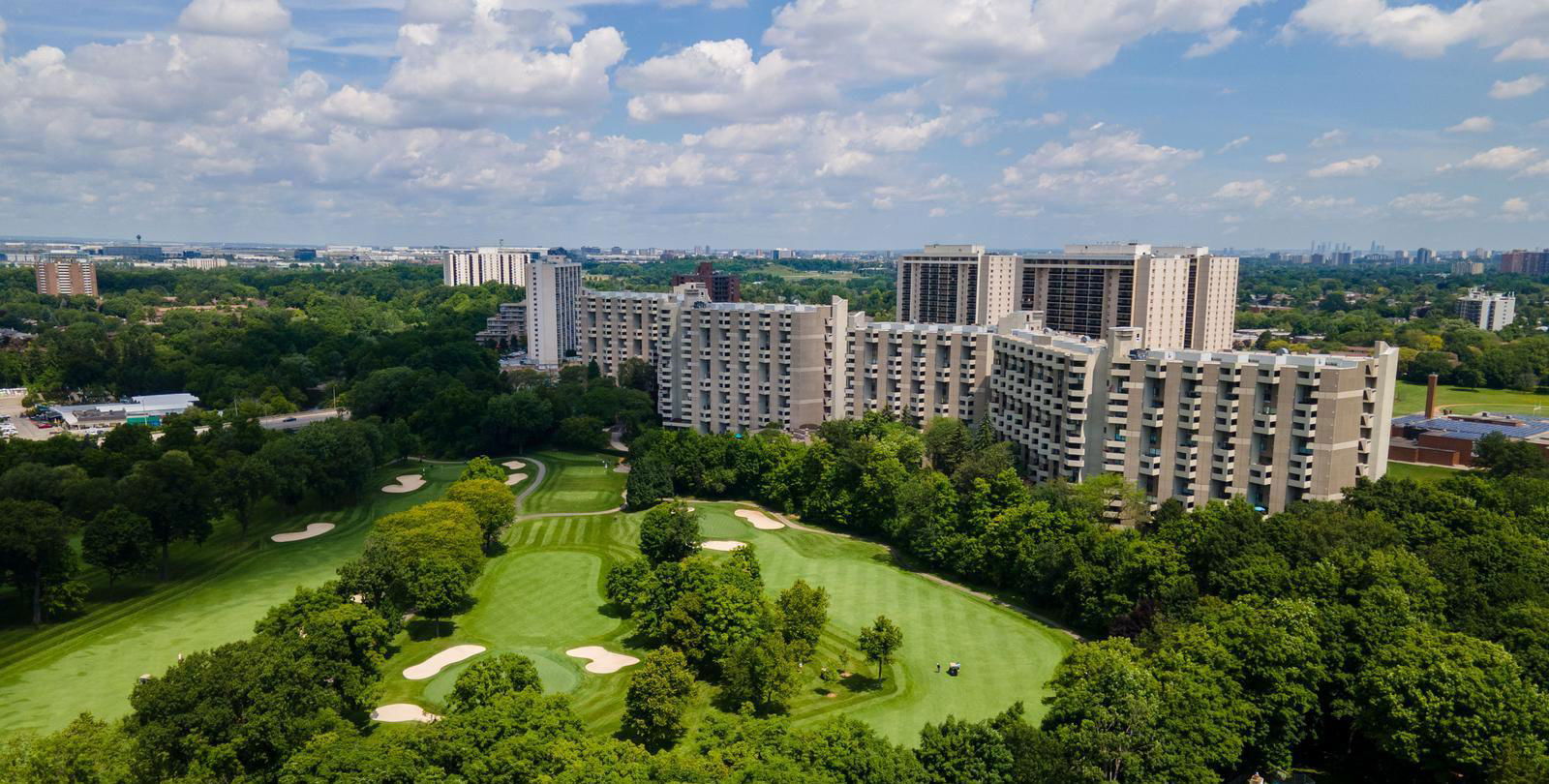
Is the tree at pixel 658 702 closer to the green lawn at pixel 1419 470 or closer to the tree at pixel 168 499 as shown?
the tree at pixel 168 499

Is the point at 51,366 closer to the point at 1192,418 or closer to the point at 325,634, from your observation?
the point at 325,634

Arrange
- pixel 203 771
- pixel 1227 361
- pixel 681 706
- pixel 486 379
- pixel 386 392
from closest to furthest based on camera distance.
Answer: pixel 203 771, pixel 681 706, pixel 1227 361, pixel 386 392, pixel 486 379

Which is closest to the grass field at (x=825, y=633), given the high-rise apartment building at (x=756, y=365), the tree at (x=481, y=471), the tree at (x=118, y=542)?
the tree at (x=481, y=471)

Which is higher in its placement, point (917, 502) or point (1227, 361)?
point (1227, 361)

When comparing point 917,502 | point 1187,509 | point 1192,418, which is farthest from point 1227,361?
point 917,502

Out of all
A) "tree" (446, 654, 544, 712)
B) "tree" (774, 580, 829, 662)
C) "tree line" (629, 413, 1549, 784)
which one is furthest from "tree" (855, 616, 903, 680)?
"tree" (446, 654, 544, 712)
